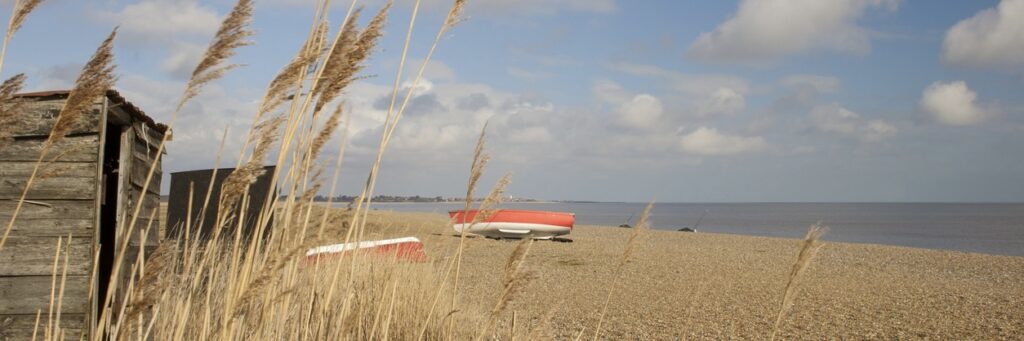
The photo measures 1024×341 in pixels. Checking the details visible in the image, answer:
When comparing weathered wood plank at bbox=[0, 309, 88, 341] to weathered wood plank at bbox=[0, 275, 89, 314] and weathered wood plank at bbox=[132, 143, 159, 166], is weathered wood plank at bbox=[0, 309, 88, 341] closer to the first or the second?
weathered wood plank at bbox=[0, 275, 89, 314]

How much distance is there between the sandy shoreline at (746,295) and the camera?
761 centimetres

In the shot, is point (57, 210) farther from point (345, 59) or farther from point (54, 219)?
point (345, 59)

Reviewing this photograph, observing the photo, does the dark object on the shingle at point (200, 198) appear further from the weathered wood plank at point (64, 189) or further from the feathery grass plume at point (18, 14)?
the feathery grass plume at point (18, 14)

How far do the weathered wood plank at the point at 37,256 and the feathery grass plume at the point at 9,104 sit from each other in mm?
2601

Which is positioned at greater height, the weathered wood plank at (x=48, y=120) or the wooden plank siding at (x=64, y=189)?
the weathered wood plank at (x=48, y=120)

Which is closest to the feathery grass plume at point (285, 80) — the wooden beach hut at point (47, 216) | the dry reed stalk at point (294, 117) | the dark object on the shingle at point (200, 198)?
the dry reed stalk at point (294, 117)

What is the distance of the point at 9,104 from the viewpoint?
1705 mm

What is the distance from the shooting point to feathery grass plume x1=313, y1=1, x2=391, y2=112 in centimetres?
190

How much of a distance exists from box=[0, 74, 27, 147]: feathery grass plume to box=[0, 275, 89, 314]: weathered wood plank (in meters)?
2.64

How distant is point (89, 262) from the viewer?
4.11 m

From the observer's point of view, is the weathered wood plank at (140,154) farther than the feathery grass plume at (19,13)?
Yes

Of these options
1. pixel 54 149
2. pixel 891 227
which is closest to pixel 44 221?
pixel 54 149

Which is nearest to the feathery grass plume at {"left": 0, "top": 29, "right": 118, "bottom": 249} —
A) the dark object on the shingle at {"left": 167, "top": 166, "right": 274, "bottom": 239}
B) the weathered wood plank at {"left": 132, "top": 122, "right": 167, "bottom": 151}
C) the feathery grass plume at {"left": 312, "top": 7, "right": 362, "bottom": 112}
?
the feathery grass plume at {"left": 312, "top": 7, "right": 362, "bottom": 112}

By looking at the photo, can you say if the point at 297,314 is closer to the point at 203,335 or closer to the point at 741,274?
the point at 203,335
